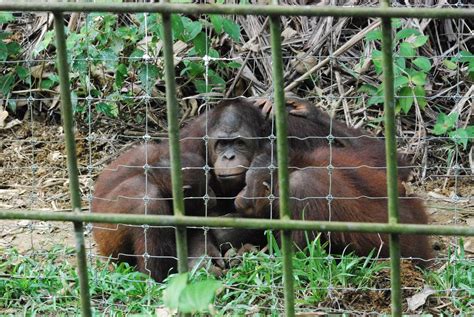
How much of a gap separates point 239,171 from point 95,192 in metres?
0.77

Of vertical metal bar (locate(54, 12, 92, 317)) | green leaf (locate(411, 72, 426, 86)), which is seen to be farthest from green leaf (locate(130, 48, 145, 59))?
vertical metal bar (locate(54, 12, 92, 317))

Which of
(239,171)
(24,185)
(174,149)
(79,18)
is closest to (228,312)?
(239,171)

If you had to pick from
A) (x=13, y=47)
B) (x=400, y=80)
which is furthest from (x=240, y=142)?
(x=13, y=47)

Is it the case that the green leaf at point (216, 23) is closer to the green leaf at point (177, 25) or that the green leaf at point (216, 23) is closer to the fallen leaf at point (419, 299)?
the green leaf at point (177, 25)

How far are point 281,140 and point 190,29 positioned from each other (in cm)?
287

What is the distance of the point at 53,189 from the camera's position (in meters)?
5.69

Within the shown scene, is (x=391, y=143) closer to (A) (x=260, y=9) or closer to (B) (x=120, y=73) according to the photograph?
(A) (x=260, y=9)

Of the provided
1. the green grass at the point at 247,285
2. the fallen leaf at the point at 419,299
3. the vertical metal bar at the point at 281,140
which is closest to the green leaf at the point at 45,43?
the green grass at the point at 247,285

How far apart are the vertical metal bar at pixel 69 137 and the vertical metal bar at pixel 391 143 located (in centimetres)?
84

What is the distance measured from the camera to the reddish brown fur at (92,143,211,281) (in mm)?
4457

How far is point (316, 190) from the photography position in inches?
173

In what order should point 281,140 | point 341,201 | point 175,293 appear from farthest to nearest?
point 341,201
point 281,140
point 175,293

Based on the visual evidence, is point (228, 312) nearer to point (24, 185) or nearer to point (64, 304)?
point (64, 304)

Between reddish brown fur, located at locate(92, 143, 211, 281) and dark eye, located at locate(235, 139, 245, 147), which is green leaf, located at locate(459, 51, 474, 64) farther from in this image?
reddish brown fur, located at locate(92, 143, 211, 281)
